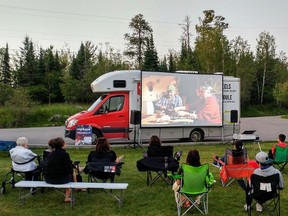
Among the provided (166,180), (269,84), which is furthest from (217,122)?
(269,84)

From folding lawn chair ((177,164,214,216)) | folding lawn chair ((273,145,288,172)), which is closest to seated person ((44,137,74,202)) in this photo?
folding lawn chair ((177,164,214,216))

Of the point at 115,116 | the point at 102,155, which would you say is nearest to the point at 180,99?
the point at 115,116

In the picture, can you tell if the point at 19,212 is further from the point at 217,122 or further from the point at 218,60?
the point at 218,60

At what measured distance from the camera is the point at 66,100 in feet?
135

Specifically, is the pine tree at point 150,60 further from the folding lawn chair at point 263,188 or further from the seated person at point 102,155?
the folding lawn chair at point 263,188

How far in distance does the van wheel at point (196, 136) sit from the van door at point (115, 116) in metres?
2.82

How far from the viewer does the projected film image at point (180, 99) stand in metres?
14.5

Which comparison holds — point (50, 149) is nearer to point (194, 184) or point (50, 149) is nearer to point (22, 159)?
point (22, 159)

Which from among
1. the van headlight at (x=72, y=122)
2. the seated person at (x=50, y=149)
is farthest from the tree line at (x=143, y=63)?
the seated person at (x=50, y=149)

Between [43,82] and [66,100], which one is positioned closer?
[66,100]

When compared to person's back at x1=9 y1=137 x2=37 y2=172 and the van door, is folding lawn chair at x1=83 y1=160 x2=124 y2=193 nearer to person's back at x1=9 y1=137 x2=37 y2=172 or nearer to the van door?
person's back at x1=9 y1=137 x2=37 y2=172

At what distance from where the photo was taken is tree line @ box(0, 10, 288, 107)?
39.1 metres

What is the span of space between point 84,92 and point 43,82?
9.62 m

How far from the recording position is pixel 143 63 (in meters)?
48.7
